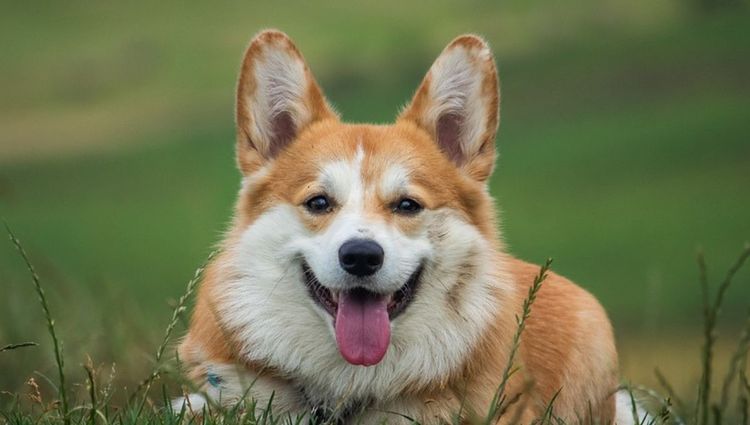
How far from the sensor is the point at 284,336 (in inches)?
169

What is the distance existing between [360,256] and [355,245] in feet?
0.15

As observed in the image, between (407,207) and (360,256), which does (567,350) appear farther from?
(360,256)

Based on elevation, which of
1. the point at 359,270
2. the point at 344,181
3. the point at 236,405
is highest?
the point at 344,181

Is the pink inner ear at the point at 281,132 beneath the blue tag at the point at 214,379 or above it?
above

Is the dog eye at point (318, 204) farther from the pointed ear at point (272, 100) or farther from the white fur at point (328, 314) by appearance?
the pointed ear at point (272, 100)

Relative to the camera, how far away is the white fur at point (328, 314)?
425cm

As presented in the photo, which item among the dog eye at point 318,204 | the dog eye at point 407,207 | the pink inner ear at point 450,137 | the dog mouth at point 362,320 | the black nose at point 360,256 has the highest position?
the pink inner ear at point 450,137

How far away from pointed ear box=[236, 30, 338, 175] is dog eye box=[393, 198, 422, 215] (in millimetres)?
657

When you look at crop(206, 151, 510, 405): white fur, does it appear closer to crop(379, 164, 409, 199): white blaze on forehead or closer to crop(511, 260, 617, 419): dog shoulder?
crop(379, 164, 409, 199): white blaze on forehead

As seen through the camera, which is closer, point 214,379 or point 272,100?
point 214,379

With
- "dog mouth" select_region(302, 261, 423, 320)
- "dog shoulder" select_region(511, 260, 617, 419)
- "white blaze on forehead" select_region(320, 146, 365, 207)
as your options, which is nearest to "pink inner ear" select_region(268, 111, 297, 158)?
"white blaze on forehead" select_region(320, 146, 365, 207)

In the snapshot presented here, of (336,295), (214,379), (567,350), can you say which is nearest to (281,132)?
(336,295)

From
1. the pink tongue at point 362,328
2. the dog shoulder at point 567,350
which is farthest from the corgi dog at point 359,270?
the dog shoulder at point 567,350

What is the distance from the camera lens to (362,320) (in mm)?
4156
